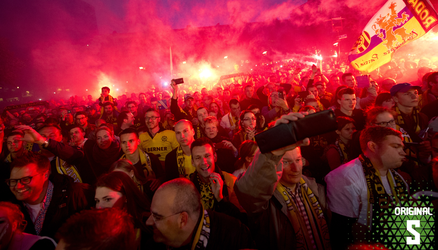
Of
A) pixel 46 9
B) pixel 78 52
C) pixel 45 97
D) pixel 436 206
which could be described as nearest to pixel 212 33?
pixel 78 52

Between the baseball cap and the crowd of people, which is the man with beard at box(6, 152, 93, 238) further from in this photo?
the baseball cap

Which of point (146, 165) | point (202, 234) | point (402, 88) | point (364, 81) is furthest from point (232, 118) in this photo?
point (202, 234)

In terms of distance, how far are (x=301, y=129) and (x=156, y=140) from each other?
434 centimetres

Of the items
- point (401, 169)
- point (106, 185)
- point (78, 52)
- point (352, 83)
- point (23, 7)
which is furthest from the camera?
point (78, 52)

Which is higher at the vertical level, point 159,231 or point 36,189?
point 36,189

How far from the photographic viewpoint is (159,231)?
170 cm

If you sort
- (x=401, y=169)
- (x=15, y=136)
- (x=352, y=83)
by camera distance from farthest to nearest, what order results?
1. (x=352, y=83)
2. (x=15, y=136)
3. (x=401, y=169)

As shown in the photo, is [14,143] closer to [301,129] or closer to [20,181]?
[20,181]

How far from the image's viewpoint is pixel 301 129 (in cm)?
101

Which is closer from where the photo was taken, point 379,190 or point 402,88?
point 379,190

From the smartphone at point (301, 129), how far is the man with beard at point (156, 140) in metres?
3.92

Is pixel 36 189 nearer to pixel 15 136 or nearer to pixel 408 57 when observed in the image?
pixel 15 136

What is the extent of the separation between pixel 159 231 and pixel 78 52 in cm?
3196

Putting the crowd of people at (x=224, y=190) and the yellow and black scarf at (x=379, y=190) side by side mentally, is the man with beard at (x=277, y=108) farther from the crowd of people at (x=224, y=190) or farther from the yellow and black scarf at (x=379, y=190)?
the yellow and black scarf at (x=379, y=190)
